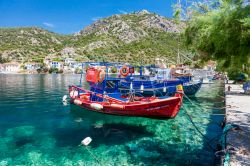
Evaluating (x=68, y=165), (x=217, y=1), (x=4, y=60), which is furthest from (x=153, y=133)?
(x=4, y=60)

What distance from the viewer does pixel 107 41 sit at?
140125 millimetres

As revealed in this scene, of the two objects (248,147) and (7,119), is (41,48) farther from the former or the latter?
(248,147)


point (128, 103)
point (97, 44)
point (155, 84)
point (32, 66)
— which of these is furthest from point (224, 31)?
point (32, 66)

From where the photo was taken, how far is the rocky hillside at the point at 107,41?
418ft

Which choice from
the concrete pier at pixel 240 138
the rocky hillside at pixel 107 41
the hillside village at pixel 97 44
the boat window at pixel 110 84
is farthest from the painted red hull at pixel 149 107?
the rocky hillside at pixel 107 41

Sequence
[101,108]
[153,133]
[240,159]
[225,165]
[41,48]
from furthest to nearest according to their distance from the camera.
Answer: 1. [41,48]
2. [101,108]
3. [153,133]
4. [240,159]
5. [225,165]

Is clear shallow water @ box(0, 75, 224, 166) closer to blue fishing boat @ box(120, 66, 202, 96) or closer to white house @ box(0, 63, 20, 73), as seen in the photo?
blue fishing boat @ box(120, 66, 202, 96)

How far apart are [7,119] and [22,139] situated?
21.2ft

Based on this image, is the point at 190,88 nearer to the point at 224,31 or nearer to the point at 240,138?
the point at 240,138

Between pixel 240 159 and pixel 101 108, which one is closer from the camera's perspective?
pixel 240 159

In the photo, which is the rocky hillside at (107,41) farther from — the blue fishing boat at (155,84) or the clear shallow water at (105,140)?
→ the clear shallow water at (105,140)

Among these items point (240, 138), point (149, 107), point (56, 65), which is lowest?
point (240, 138)

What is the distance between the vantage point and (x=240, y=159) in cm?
746

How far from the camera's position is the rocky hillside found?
418ft
